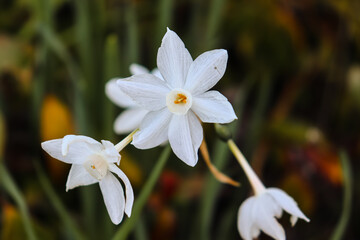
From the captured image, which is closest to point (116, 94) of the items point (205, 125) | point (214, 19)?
point (205, 125)

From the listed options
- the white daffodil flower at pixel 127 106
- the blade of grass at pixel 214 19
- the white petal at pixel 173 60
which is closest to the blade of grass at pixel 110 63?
the white daffodil flower at pixel 127 106

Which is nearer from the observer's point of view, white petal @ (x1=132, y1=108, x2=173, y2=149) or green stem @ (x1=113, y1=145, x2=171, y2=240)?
white petal @ (x1=132, y1=108, x2=173, y2=149)

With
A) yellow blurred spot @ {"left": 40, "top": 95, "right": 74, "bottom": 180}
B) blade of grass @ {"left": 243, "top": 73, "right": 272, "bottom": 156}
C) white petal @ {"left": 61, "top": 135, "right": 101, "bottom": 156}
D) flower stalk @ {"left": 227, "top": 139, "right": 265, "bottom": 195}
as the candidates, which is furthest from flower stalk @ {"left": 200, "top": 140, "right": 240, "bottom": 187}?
yellow blurred spot @ {"left": 40, "top": 95, "right": 74, "bottom": 180}

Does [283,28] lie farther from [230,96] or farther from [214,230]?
[214,230]

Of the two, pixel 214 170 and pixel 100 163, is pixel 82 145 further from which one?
pixel 214 170

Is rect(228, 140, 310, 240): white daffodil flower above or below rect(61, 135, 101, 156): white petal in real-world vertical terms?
below

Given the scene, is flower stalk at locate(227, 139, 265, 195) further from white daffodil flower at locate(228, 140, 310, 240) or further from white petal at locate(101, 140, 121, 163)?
white petal at locate(101, 140, 121, 163)

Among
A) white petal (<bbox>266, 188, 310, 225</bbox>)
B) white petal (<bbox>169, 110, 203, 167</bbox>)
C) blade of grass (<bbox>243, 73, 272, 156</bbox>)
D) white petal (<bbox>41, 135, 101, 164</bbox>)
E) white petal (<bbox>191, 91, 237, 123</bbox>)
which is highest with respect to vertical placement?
white petal (<bbox>191, 91, 237, 123</bbox>)

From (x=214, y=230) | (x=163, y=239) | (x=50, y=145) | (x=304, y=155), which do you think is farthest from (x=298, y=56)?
(x=50, y=145)
